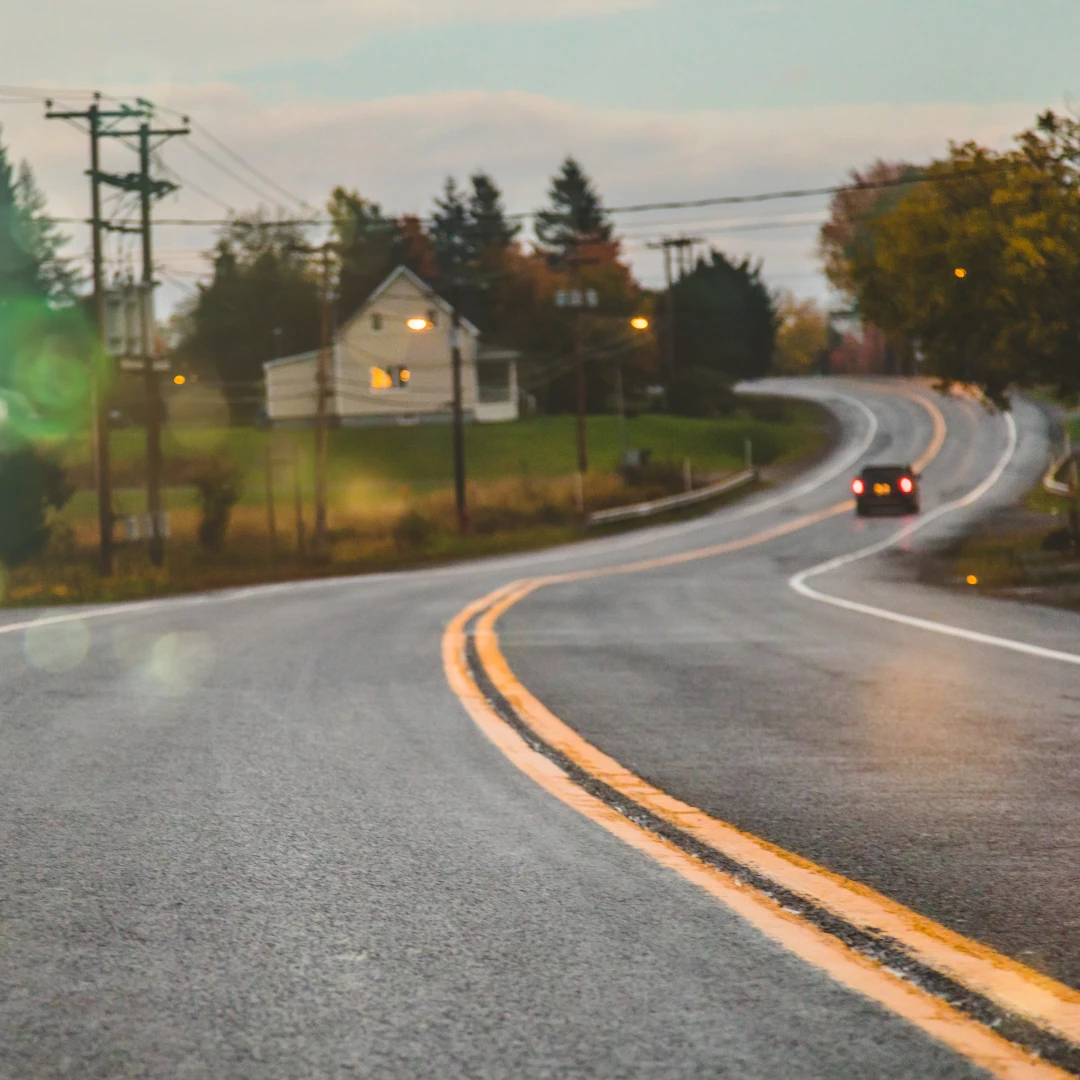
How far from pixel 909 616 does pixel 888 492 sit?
32.9 m

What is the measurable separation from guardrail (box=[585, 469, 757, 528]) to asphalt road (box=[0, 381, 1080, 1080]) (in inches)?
1484

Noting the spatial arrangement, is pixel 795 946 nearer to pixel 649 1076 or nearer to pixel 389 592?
pixel 649 1076

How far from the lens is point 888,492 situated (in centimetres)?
4922

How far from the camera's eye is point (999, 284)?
2756 cm

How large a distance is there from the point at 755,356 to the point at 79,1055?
11038cm

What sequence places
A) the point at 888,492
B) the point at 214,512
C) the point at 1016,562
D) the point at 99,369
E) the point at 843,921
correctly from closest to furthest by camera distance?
the point at 843,921 < the point at 1016,562 < the point at 99,369 < the point at 214,512 < the point at 888,492

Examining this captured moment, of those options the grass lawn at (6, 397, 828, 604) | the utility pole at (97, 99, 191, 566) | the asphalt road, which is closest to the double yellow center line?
the asphalt road

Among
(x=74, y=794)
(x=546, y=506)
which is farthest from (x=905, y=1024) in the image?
(x=546, y=506)

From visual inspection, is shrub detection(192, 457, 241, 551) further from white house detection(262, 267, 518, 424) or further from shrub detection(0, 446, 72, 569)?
white house detection(262, 267, 518, 424)

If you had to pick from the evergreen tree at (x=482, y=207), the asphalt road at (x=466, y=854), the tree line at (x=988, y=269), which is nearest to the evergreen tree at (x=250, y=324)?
the evergreen tree at (x=482, y=207)

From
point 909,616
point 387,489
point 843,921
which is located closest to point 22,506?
point 387,489

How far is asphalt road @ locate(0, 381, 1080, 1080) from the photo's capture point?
140 inches

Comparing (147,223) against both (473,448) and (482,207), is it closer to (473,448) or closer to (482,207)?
(473,448)

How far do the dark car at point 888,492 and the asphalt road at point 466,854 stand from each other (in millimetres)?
36829
